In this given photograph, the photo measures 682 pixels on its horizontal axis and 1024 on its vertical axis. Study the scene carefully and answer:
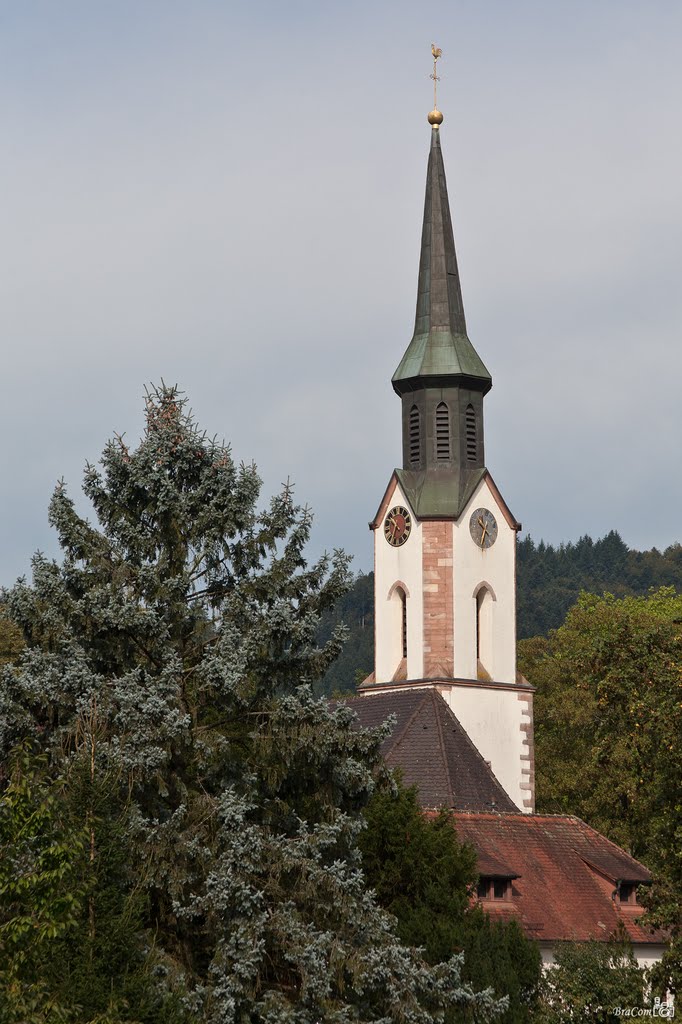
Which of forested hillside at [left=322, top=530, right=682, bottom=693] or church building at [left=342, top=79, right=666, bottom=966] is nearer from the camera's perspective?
church building at [left=342, top=79, right=666, bottom=966]

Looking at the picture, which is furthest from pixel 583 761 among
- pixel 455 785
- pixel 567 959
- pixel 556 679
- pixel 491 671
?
pixel 567 959

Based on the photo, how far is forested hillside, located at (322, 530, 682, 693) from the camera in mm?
160375

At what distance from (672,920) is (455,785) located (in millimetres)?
13432

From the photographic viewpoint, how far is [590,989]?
30.1 m

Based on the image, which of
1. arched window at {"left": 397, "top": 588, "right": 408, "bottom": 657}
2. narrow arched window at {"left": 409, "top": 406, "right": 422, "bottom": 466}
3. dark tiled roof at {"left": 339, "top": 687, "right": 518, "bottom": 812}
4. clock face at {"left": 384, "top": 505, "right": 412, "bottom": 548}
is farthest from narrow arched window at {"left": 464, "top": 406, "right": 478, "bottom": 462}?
dark tiled roof at {"left": 339, "top": 687, "right": 518, "bottom": 812}

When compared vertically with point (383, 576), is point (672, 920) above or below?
below

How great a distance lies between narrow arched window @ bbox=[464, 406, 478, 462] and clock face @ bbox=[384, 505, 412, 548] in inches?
83.9

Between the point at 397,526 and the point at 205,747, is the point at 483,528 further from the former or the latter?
the point at 205,747

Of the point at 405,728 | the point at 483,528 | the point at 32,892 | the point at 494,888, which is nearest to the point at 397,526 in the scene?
the point at 483,528

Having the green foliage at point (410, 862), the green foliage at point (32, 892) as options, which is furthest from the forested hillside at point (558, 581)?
the green foliage at point (32, 892)

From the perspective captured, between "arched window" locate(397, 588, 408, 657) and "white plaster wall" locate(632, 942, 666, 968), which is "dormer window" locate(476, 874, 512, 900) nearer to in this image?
"white plaster wall" locate(632, 942, 666, 968)

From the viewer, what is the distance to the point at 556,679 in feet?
192

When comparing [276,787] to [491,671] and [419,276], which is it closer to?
[491,671]

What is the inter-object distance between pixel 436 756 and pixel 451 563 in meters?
6.39
